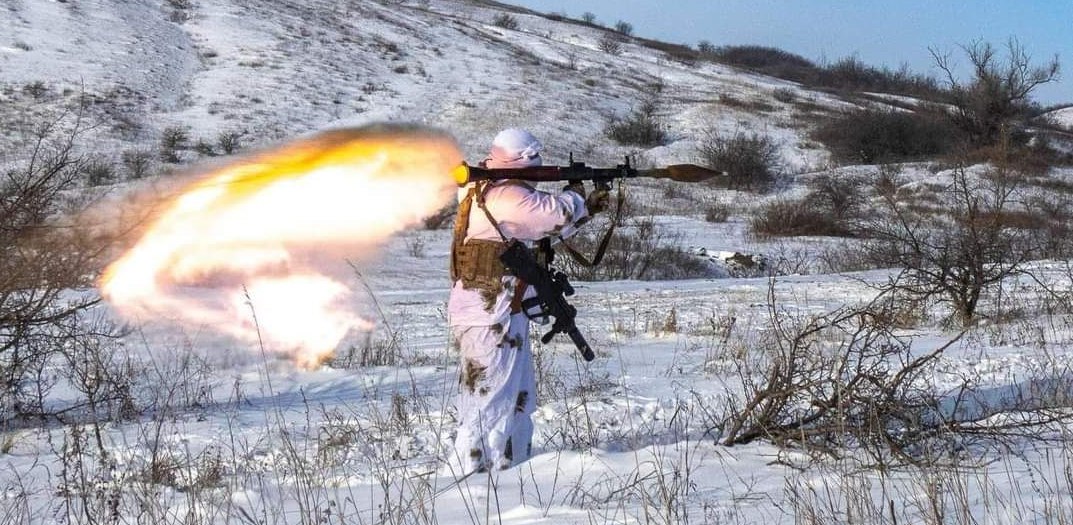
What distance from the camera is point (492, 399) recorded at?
5164mm

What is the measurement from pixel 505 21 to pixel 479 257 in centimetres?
6107

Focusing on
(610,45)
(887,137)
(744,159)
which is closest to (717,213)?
(744,159)

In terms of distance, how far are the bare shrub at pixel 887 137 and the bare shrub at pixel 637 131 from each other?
663 centimetres

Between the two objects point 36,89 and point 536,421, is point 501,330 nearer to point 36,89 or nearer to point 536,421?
point 536,421

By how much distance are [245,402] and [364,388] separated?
34.0 inches

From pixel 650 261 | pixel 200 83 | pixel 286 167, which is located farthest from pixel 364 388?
pixel 200 83

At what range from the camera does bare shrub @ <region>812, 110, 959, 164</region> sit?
38.4m

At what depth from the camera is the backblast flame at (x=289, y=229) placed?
21.2ft

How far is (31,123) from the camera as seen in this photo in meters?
27.9

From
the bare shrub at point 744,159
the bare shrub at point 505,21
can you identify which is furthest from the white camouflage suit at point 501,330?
the bare shrub at point 505,21

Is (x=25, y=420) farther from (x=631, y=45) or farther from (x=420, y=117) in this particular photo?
(x=631, y=45)

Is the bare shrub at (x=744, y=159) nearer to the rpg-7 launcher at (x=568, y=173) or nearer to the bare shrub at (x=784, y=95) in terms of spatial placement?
the bare shrub at (x=784, y=95)

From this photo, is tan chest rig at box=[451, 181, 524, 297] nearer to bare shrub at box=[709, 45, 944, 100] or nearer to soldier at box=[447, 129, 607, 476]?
soldier at box=[447, 129, 607, 476]

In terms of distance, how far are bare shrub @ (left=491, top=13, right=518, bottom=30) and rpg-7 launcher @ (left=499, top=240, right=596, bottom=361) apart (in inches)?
2334
